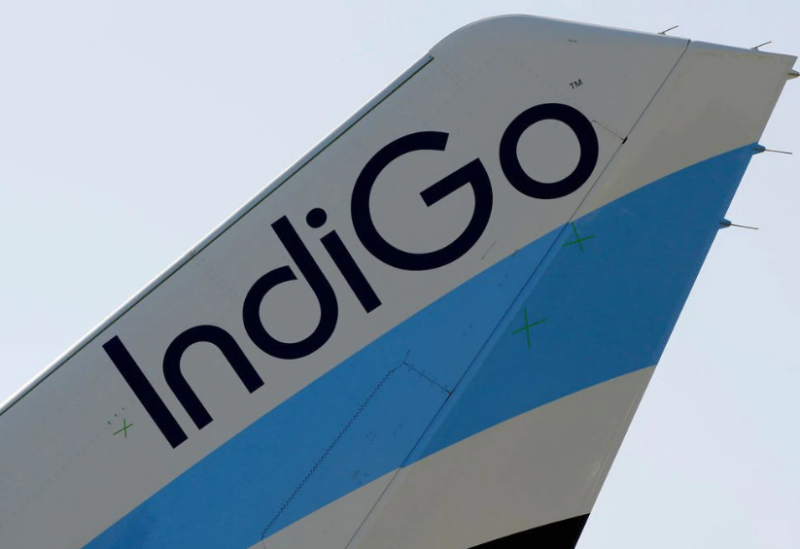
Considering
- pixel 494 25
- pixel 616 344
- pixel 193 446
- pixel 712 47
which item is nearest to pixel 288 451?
pixel 193 446

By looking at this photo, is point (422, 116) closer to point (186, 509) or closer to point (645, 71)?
point (645, 71)

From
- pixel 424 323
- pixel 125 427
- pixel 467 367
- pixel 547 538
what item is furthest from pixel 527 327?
pixel 125 427

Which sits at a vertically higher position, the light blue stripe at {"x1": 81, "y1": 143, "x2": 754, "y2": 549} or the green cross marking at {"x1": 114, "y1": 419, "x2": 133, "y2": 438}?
the green cross marking at {"x1": 114, "y1": 419, "x2": 133, "y2": 438}

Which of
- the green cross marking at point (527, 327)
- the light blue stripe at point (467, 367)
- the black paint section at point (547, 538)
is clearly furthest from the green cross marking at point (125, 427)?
the green cross marking at point (527, 327)

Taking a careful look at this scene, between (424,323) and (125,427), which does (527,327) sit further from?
(125,427)

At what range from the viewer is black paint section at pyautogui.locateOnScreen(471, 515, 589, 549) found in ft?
17.8

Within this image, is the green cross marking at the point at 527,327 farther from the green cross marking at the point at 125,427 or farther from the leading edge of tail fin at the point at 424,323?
the green cross marking at the point at 125,427

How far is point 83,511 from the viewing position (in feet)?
17.8

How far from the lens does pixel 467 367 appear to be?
18.2 feet

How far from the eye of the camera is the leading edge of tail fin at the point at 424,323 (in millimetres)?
5438

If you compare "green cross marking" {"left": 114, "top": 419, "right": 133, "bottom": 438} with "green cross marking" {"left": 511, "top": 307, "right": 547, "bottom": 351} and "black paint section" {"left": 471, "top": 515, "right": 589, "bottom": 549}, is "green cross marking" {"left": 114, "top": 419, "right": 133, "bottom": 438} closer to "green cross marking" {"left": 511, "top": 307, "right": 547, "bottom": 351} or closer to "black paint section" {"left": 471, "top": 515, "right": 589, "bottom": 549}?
"black paint section" {"left": 471, "top": 515, "right": 589, "bottom": 549}

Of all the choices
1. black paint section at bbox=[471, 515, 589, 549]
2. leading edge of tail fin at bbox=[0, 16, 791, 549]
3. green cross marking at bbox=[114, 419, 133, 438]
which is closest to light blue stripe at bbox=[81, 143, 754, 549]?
leading edge of tail fin at bbox=[0, 16, 791, 549]

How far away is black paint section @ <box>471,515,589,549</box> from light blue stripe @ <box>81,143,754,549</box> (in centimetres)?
66

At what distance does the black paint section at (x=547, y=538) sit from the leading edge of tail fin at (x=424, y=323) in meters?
0.03
